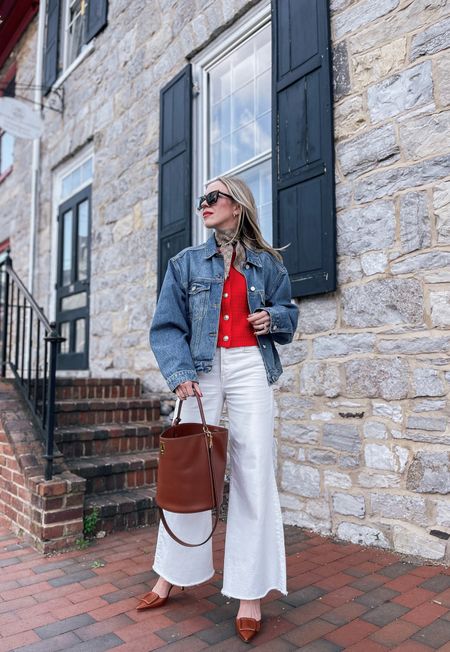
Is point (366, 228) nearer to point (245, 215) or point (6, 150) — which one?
point (245, 215)

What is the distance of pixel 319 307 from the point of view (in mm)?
3432

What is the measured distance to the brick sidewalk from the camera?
1.99m

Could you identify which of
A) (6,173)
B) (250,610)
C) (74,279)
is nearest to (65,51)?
(6,173)

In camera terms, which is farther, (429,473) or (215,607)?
(429,473)

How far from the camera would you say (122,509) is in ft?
11.1

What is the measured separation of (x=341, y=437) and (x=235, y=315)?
4.50ft

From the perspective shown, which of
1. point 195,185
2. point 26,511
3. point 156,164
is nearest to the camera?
point 26,511

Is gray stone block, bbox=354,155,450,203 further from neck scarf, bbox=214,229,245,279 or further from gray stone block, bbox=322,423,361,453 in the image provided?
gray stone block, bbox=322,423,361,453

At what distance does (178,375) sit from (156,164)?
12.0ft

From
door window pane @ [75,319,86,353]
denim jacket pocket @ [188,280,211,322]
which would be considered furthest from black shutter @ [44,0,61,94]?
denim jacket pocket @ [188,280,211,322]

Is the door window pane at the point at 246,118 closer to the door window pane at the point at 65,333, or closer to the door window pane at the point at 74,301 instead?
the door window pane at the point at 74,301

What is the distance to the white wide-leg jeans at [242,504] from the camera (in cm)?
210

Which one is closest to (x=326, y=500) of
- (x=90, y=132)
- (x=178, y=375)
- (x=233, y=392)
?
(x=233, y=392)

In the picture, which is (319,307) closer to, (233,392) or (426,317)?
(426,317)
